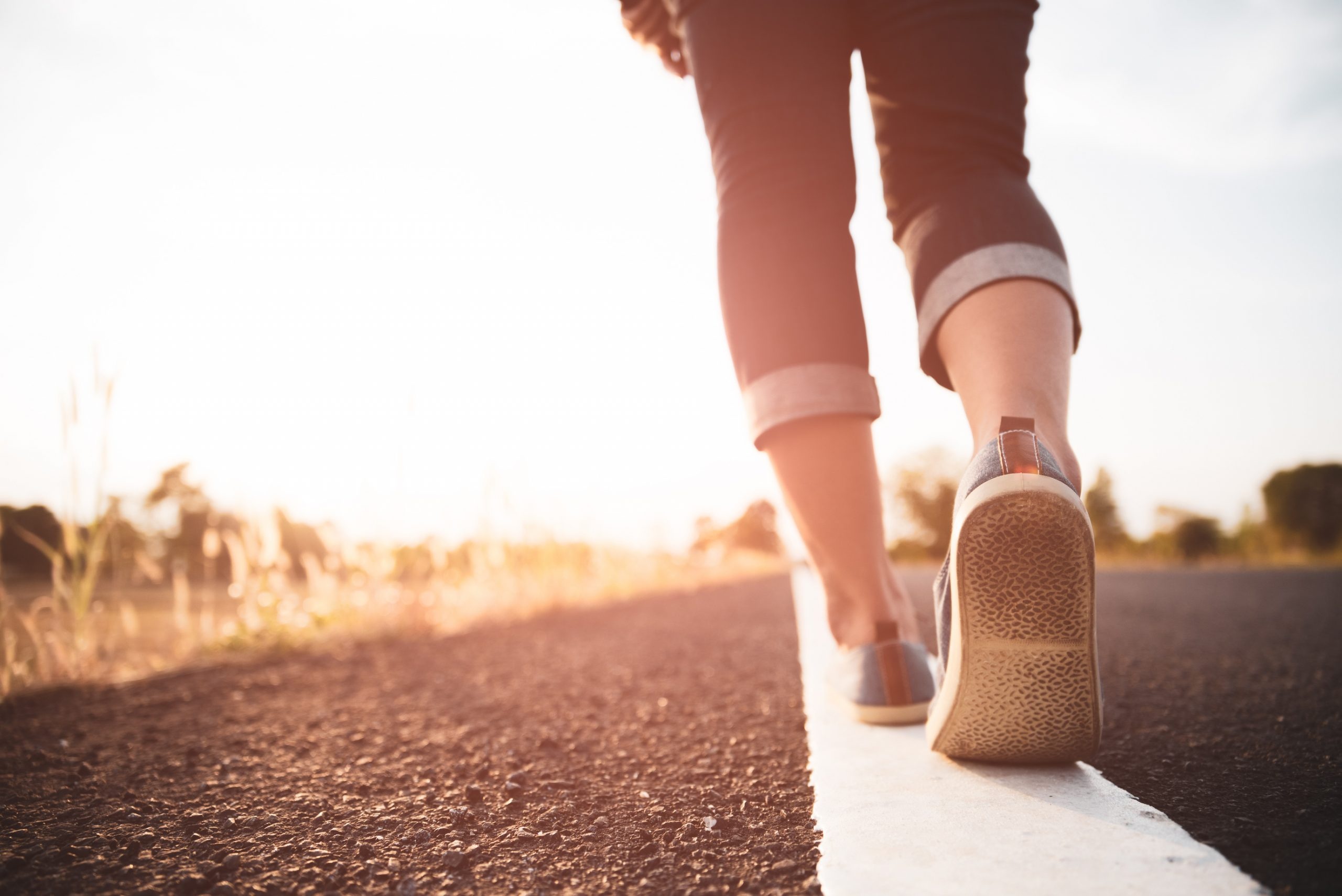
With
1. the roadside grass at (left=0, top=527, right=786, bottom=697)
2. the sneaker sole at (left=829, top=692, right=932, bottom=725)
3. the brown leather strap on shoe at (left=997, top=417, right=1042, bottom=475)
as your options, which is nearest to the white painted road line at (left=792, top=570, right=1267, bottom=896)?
the sneaker sole at (left=829, top=692, right=932, bottom=725)

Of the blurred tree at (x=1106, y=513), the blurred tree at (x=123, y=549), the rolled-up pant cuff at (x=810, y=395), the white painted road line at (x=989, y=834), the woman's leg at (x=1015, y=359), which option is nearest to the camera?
the white painted road line at (x=989, y=834)

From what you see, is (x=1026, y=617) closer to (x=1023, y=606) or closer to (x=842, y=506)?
(x=1023, y=606)

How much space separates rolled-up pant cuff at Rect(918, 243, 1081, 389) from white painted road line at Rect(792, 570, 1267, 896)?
0.62 meters

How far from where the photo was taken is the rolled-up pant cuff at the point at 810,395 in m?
1.16

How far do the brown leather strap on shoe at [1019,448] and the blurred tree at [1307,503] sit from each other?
19079 mm

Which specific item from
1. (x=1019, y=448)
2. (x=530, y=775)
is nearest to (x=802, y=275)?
(x=1019, y=448)

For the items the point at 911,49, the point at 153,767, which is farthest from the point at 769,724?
the point at 911,49

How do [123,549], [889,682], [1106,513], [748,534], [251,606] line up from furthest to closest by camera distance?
[1106,513], [748,534], [251,606], [123,549], [889,682]

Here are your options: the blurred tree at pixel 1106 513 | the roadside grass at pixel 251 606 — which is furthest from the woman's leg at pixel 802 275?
the blurred tree at pixel 1106 513

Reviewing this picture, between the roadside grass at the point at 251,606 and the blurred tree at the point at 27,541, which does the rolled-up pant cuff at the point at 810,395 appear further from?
the blurred tree at the point at 27,541

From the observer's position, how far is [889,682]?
48.4 inches

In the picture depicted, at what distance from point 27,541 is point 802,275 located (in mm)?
2414

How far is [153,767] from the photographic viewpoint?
117 centimetres

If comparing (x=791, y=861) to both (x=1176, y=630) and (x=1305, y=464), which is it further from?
(x=1305, y=464)
